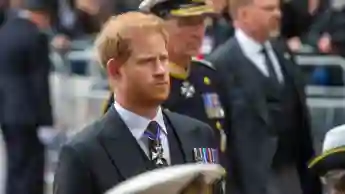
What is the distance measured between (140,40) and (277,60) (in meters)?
2.94

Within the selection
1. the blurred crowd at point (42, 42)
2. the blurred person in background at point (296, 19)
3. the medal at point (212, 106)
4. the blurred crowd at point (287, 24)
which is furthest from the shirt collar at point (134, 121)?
the blurred person in background at point (296, 19)

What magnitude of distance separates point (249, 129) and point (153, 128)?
2458 millimetres

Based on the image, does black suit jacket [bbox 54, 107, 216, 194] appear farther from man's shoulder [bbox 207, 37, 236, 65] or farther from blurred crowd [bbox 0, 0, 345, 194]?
blurred crowd [bbox 0, 0, 345, 194]

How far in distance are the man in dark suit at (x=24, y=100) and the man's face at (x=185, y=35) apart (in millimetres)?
4068

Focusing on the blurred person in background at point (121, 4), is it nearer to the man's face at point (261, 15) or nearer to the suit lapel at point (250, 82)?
the man's face at point (261, 15)

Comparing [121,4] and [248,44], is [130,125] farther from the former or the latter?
[121,4]

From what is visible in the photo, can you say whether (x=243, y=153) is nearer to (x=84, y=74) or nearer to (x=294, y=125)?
(x=294, y=125)

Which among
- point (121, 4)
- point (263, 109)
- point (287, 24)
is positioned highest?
point (263, 109)

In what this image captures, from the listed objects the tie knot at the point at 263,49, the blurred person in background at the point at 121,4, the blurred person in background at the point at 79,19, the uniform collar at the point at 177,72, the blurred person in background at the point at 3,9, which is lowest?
the blurred person in background at the point at 79,19

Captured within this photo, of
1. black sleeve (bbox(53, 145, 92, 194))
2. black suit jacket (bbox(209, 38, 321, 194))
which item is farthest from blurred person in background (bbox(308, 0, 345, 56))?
black sleeve (bbox(53, 145, 92, 194))

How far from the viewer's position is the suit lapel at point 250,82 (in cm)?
696

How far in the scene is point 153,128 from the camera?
4500 mm

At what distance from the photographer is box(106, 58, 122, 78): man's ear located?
451 cm

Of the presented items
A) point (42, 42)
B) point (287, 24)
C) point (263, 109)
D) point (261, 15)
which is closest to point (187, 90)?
point (263, 109)
